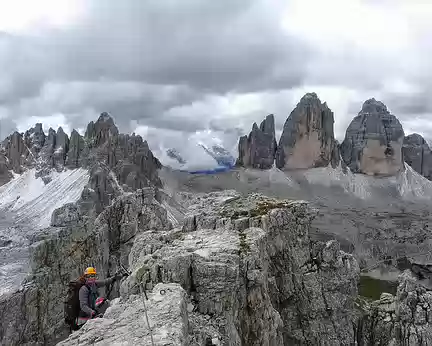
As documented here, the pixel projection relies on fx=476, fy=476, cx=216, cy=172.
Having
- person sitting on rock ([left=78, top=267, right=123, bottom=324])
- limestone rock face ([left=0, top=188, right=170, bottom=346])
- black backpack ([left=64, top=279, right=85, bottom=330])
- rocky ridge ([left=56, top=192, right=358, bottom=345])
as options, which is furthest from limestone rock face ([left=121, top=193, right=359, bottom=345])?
limestone rock face ([left=0, top=188, right=170, bottom=346])

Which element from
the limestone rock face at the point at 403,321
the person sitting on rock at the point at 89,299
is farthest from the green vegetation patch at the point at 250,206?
the person sitting on rock at the point at 89,299

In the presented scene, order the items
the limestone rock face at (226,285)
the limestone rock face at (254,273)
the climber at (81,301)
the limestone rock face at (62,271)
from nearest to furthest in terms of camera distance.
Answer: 1. the limestone rock face at (226,285)
2. the climber at (81,301)
3. the limestone rock face at (254,273)
4. the limestone rock face at (62,271)

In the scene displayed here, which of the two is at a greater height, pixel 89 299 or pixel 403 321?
pixel 89 299

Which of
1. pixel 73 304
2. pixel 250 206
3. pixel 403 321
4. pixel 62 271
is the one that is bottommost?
pixel 62 271

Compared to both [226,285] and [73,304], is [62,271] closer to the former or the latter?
[73,304]

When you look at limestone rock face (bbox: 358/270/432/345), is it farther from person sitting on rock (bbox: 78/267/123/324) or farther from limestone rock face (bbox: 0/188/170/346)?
limestone rock face (bbox: 0/188/170/346)

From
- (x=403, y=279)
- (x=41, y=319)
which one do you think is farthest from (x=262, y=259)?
(x=41, y=319)

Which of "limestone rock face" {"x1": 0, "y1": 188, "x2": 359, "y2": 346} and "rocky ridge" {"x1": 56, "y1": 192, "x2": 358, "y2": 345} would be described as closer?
"limestone rock face" {"x1": 0, "y1": 188, "x2": 359, "y2": 346}

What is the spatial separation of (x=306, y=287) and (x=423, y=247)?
6314 inches

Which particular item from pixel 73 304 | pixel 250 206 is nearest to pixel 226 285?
pixel 73 304

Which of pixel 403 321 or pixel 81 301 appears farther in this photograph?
pixel 403 321

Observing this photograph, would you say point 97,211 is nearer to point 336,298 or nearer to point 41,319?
point 41,319

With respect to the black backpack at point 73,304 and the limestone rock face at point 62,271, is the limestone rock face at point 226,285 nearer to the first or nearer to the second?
the limestone rock face at point 62,271

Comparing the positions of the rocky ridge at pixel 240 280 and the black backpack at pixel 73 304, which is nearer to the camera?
the rocky ridge at pixel 240 280
